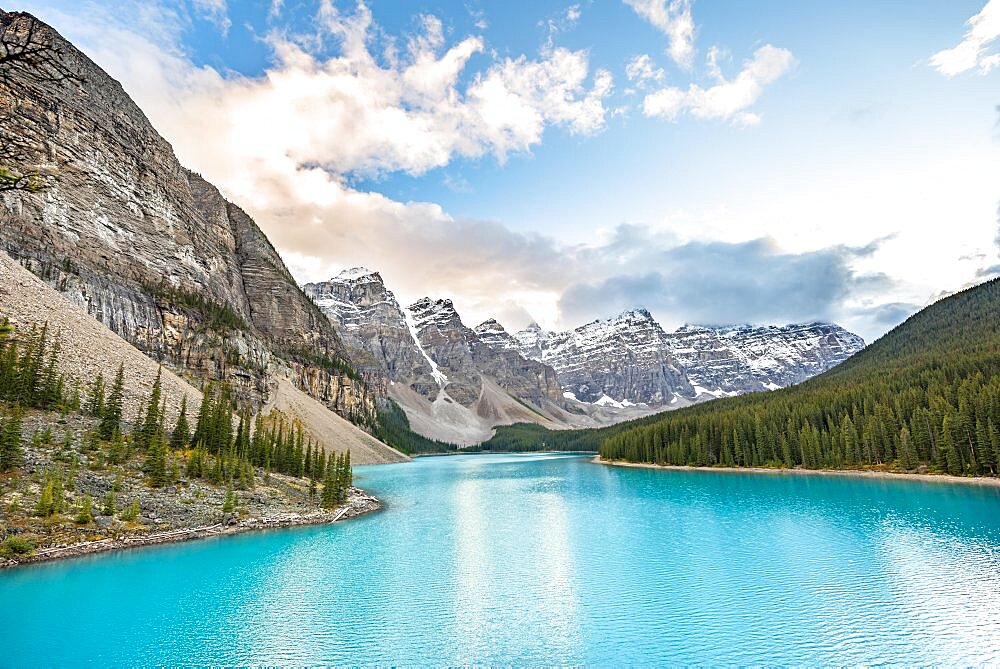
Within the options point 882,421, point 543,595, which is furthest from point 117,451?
point 882,421

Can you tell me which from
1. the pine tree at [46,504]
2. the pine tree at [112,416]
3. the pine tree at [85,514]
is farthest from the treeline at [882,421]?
the pine tree at [46,504]

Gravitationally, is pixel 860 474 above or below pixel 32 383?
below

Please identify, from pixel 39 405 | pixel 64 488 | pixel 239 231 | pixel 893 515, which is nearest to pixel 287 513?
pixel 64 488

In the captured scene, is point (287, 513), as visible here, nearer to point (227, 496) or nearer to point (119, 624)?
point (227, 496)

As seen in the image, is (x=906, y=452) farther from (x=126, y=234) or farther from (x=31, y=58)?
(x=126, y=234)

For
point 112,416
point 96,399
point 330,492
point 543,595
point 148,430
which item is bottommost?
point 543,595

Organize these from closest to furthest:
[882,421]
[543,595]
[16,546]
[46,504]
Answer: [543,595]
[16,546]
[46,504]
[882,421]
